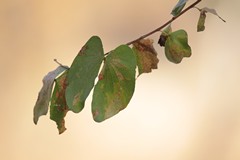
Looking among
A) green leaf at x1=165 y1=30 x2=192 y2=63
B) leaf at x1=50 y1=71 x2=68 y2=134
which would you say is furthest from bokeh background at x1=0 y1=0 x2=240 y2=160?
leaf at x1=50 y1=71 x2=68 y2=134

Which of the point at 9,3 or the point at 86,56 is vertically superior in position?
the point at 9,3

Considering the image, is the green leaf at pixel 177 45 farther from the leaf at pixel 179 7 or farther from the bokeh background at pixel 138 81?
the bokeh background at pixel 138 81

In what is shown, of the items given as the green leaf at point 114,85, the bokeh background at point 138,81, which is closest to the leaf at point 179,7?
the green leaf at point 114,85

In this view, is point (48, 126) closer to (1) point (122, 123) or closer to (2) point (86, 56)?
(1) point (122, 123)

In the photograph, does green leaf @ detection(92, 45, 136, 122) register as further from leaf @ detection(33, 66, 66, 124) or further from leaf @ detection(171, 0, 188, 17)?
leaf @ detection(171, 0, 188, 17)

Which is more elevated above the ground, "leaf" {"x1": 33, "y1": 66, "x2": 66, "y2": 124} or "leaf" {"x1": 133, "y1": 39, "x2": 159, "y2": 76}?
"leaf" {"x1": 133, "y1": 39, "x2": 159, "y2": 76}

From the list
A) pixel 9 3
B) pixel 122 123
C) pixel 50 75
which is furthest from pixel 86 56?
pixel 9 3

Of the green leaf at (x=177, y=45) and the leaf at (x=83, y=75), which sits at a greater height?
the green leaf at (x=177, y=45)
